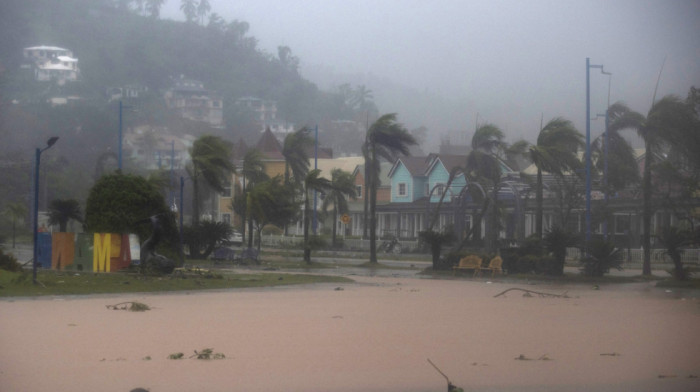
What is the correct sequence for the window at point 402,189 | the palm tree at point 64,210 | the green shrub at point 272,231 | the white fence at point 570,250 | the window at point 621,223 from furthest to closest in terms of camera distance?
the window at point 402,189, the green shrub at point 272,231, the window at point 621,223, the palm tree at point 64,210, the white fence at point 570,250

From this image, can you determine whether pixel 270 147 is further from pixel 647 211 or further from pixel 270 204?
pixel 647 211

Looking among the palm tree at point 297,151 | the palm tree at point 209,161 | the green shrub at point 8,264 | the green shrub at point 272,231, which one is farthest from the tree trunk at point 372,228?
the green shrub at point 272,231

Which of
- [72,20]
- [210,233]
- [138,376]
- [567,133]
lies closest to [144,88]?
[72,20]

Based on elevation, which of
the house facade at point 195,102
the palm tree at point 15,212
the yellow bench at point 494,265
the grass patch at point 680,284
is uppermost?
the house facade at point 195,102

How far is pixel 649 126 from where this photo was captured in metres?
32.6

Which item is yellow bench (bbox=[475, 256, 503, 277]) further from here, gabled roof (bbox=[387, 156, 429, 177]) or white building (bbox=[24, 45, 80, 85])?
white building (bbox=[24, 45, 80, 85])

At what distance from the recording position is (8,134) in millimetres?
78812

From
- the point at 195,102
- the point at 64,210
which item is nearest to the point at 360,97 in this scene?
the point at 195,102

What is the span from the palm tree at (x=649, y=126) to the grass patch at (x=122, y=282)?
38.9ft

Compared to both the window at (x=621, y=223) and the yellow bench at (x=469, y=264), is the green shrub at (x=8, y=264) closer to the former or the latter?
the yellow bench at (x=469, y=264)

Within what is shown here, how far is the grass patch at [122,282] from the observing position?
75.9ft

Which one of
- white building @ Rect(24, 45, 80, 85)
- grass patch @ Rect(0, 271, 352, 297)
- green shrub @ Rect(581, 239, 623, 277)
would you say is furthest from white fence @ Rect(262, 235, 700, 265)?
white building @ Rect(24, 45, 80, 85)

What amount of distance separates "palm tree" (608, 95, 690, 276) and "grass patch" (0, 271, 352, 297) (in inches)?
467

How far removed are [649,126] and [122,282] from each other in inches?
767
